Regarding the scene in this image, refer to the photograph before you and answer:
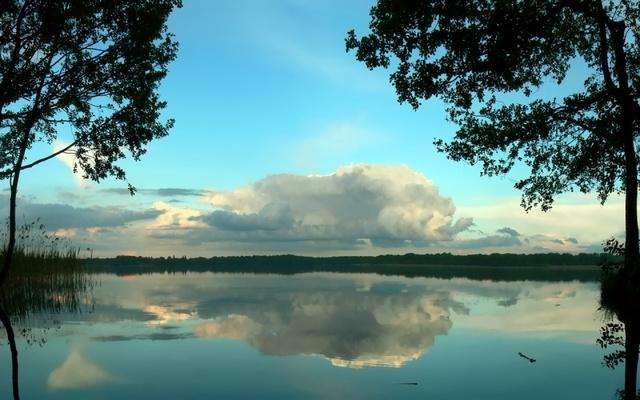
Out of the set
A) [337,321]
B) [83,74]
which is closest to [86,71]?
[83,74]

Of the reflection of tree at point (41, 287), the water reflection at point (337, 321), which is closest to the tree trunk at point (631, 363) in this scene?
the water reflection at point (337, 321)

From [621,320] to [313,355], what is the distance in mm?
13982

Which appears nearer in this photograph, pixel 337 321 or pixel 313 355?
pixel 313 355

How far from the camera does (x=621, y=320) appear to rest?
22391 millimetres

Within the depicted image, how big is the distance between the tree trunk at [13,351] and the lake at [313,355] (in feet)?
0.55

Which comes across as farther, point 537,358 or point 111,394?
point 537,358

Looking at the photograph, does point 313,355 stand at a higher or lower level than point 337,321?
higher

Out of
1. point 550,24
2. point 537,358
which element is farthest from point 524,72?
point 537,358

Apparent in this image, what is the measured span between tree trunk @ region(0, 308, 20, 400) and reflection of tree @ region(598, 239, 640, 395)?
1313 cm

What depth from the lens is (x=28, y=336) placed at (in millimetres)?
19016

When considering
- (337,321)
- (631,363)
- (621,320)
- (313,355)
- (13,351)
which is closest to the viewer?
(631,363)

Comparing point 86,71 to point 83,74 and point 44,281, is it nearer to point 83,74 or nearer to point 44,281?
point 83,74

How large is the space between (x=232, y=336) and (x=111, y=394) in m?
8.08

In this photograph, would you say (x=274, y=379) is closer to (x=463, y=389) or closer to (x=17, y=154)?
(x=463, y=389)
